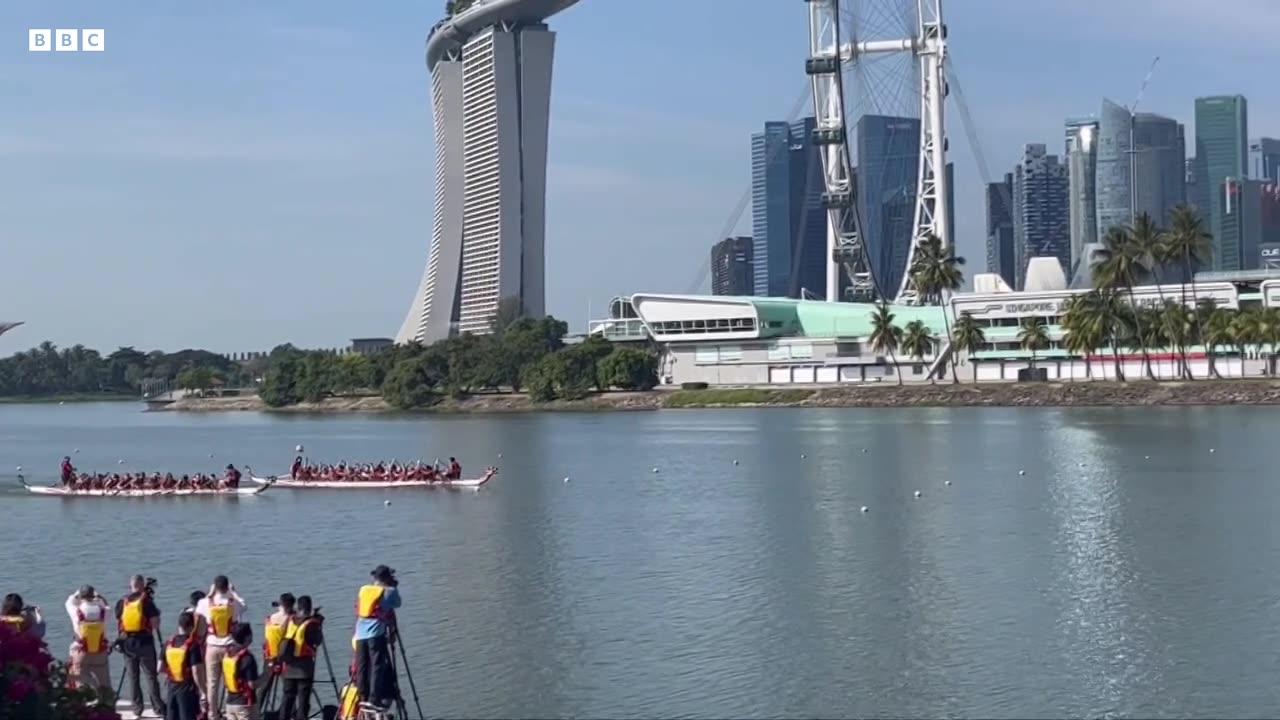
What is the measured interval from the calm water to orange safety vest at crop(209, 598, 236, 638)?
17.6 feet

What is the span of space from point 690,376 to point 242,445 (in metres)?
60.2

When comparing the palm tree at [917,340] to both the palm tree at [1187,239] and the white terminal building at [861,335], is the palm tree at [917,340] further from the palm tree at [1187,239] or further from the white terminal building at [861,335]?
the palm tree at [1187,239]

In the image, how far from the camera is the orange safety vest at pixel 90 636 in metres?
19.7

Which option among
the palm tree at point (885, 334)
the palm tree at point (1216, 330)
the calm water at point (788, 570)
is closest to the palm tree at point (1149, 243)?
the palm tree at point (1216, 330)

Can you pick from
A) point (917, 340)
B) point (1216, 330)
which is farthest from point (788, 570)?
point (917, 340)

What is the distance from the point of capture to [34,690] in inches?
533

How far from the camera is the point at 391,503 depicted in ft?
179

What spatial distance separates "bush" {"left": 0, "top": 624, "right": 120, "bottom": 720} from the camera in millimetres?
13422

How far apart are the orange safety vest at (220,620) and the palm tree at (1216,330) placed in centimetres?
10049

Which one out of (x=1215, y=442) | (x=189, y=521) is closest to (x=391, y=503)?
(x=189, y=521)

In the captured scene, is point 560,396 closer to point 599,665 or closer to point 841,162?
point 841,162

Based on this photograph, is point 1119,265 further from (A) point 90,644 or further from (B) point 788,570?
(A) point 90,644

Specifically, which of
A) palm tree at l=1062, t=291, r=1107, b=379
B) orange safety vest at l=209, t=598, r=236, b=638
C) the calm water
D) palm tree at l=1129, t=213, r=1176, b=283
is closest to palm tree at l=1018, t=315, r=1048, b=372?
palm tree at l=1062, t=291, r=1107, b=379

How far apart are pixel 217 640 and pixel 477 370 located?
121378mm
